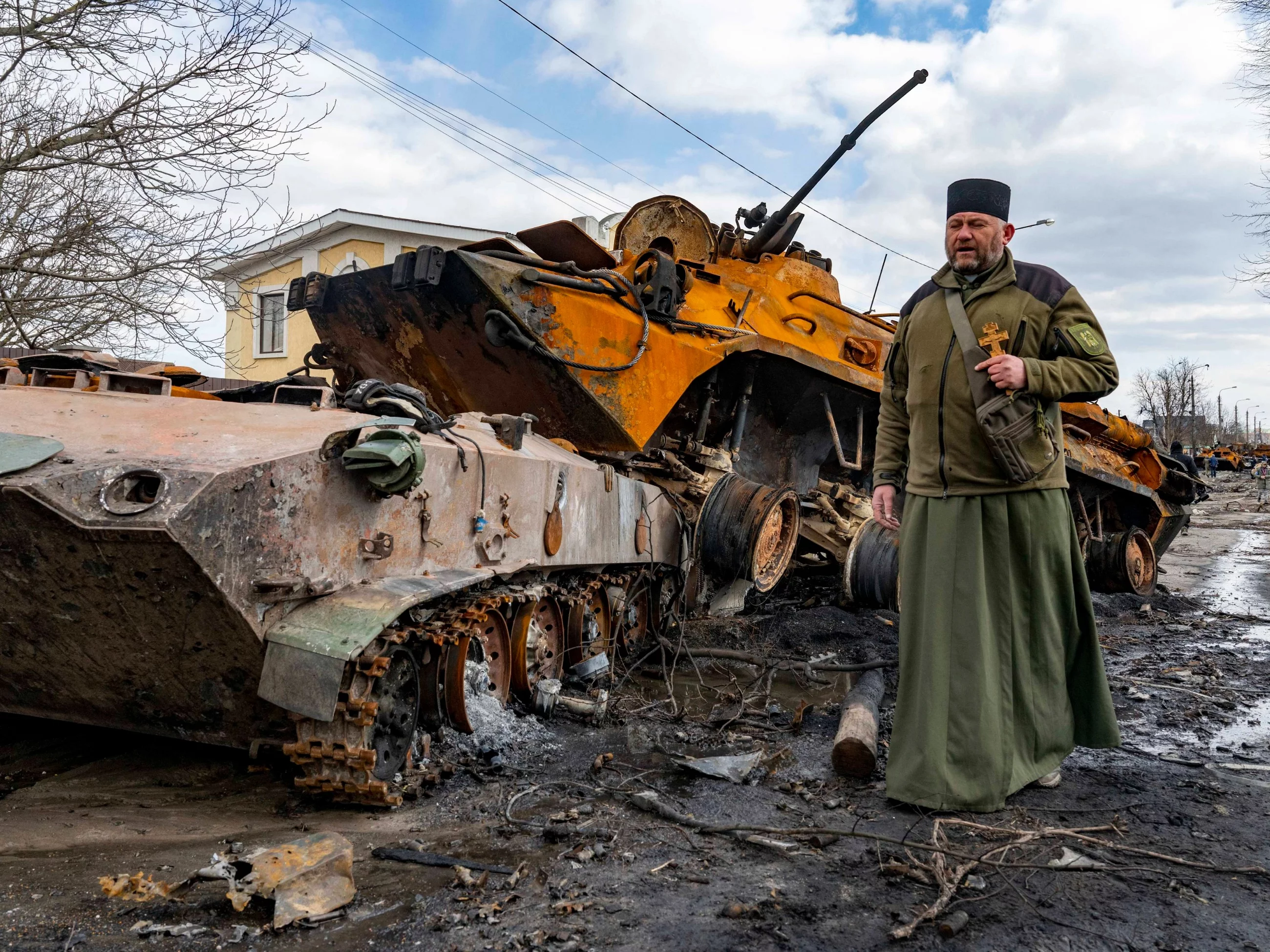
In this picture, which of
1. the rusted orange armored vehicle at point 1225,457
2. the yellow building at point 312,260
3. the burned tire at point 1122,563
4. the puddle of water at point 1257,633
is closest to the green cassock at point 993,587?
the puddle of water at point 1257,633

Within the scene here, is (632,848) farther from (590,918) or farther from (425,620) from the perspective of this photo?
(425,620)

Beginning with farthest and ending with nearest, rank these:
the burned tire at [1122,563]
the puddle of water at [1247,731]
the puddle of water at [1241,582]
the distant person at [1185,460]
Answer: the distant person at [1185,460]
the burned tire at [1122,563]
the puddle of water at [1241,582]
the puddle of water at [1247,731]

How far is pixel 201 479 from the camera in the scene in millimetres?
2975

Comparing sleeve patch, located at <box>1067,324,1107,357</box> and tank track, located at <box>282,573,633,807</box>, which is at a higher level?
sleeve patch, located at <box>1067,324,1107,357</box>

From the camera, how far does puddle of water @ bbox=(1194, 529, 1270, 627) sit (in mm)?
9547

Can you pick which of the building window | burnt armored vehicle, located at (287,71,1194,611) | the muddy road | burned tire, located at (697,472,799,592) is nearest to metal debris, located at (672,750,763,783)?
the muddy road

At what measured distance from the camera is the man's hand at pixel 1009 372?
3.32m

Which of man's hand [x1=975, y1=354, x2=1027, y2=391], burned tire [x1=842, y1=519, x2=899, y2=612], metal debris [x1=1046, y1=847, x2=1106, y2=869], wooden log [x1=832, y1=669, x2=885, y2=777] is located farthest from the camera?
burned tire [x1=842, y1=519, x2=899, y2=612]

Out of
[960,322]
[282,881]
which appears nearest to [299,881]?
[282,881]

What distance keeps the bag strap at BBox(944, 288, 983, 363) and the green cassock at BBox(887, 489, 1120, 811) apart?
0.50m

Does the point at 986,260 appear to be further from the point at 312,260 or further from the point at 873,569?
the point at 312,260

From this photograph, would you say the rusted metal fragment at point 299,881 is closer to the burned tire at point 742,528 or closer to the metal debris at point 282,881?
the metal debris at point 282,881

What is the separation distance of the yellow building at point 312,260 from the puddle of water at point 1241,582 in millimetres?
12413

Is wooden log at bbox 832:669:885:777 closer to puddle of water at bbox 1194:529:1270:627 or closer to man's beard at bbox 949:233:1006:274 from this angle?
man's beard at bbox 949:233:1006:274
